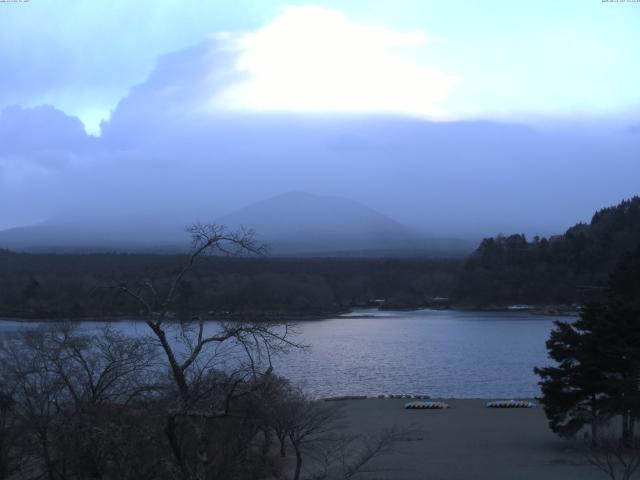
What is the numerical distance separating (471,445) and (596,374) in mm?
3149

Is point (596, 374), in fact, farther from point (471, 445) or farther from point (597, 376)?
point (471, 445)

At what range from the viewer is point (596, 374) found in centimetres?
1239

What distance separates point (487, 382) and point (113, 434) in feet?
67.5

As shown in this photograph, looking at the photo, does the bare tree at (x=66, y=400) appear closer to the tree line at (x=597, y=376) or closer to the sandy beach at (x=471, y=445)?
the sandy beach at (x=471, y=445)

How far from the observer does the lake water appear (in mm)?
23250

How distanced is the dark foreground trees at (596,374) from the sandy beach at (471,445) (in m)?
0.79

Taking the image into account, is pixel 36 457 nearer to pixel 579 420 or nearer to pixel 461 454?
pixel 461 454

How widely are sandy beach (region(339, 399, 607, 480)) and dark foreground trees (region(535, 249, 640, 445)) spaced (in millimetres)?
789

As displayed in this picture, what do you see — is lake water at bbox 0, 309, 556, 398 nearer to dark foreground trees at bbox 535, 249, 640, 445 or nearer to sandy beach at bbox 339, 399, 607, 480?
sandy beach at bbox 339, 399, 607, 480

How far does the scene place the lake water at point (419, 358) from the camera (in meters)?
23.2

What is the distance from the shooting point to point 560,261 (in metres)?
64.0

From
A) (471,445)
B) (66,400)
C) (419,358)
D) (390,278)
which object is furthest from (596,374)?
(390,278)

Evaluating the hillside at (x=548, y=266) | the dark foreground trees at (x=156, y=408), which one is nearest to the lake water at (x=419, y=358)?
the dark foreground trees at (x=156, y=408)

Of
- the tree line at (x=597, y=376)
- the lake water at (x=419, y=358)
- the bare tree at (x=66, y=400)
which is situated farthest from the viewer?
the lake water at (x=419, y=358)
